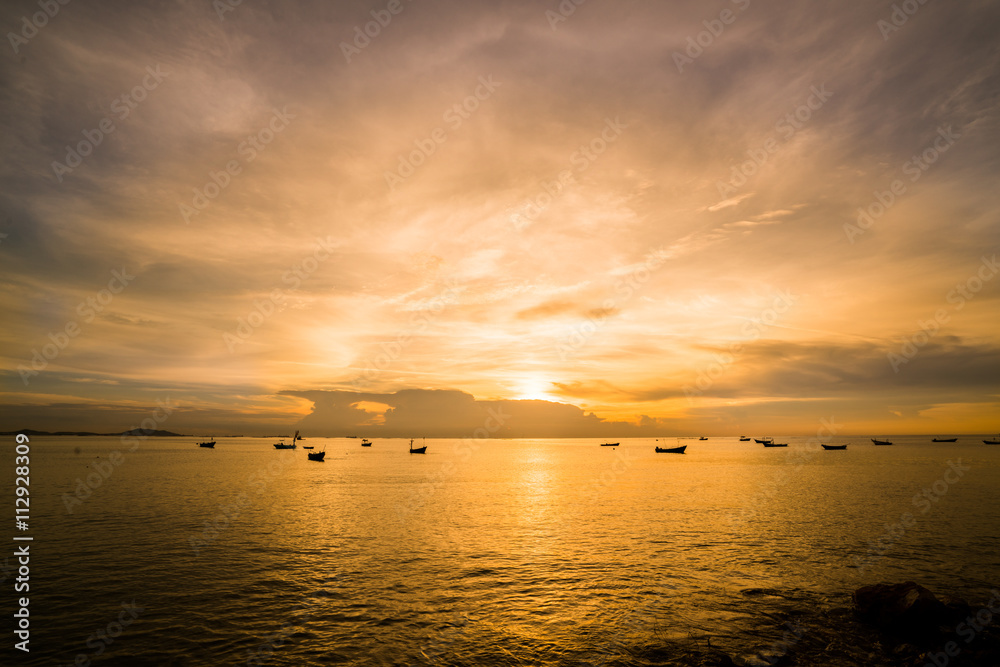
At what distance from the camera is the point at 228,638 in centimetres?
1903

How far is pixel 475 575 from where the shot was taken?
2775cm

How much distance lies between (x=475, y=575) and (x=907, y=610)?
19896mm

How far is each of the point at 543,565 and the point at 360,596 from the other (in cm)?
1149

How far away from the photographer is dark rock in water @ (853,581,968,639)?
750 inches

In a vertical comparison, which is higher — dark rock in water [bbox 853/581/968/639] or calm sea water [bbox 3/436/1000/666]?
dark rock in water [bbox 853/581/968/639]

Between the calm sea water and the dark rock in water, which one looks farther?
the dark rock in water

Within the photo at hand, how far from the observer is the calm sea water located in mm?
18469

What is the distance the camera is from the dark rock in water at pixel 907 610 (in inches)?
750

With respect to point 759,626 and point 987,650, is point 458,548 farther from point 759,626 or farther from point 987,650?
point 987,650

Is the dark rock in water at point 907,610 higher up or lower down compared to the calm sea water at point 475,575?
higher up

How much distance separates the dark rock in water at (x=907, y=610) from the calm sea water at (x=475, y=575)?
117cm

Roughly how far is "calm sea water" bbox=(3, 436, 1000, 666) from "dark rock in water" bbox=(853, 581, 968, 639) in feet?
3.85

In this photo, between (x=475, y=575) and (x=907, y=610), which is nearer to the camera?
(x=907, y=610)

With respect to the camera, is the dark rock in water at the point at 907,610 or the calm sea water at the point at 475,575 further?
the dark rock in water at the point at 907,610
